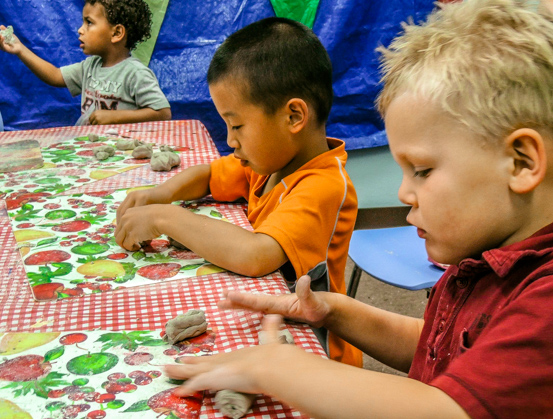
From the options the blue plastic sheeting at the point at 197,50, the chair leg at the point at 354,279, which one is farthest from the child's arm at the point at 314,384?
the blue plastic sheeting at the point at 197,50

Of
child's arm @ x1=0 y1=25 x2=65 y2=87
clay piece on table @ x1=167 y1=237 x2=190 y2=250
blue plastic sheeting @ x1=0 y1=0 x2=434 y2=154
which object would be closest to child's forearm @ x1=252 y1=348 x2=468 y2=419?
clay piece on table @ x1=167 y1=237 x2=190 y2=250

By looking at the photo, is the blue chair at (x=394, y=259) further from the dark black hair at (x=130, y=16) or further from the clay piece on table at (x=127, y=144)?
the dark black hair at (x=130, y=16)

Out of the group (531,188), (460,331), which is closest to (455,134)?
(531,188)

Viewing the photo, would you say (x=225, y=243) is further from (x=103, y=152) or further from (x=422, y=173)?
(x=103, y=152)

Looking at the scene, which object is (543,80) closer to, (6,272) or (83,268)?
(83,268)

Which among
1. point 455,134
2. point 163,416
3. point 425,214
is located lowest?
point 163,416

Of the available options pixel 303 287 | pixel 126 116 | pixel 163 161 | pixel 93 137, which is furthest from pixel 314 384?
pixel 126 116

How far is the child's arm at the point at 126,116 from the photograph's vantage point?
7.15 feet

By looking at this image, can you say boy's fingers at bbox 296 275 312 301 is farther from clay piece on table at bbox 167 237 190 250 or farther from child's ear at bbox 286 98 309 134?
child's ear at bbox 286 98 309 134

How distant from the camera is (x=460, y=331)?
2.19ft

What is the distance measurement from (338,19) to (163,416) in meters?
2.53

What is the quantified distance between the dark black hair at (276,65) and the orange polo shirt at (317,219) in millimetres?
146

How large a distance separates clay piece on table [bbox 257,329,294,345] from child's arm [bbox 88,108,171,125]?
1630mm

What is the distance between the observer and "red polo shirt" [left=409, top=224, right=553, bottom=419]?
1.64ft
